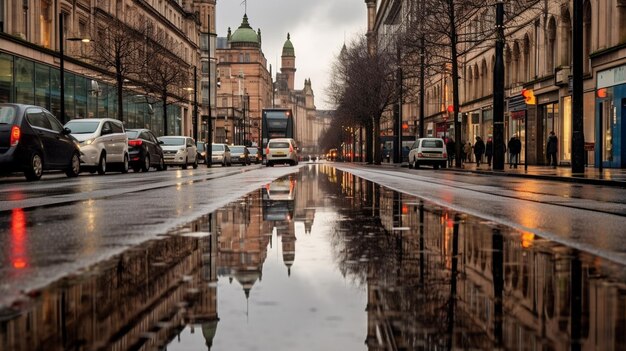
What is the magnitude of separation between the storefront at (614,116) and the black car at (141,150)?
1843 centimetres

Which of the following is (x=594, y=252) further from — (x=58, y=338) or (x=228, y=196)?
(x=228, y=196)

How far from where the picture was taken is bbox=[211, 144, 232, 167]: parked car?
56128 millimetres

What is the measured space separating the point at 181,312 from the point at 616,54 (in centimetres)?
3129

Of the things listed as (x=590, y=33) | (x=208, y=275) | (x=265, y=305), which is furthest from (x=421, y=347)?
(x=590, y=33)

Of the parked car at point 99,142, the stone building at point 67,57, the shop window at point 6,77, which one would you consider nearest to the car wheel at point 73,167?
the parked car at point 99,142

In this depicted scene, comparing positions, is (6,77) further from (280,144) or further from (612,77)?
(612,77)

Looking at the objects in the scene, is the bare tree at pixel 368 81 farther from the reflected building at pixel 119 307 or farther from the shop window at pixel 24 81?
the reflected building at pixel 119 307

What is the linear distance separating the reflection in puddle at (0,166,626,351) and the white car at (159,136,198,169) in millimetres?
33234

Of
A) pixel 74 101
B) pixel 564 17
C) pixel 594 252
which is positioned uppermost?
pixel 564 17

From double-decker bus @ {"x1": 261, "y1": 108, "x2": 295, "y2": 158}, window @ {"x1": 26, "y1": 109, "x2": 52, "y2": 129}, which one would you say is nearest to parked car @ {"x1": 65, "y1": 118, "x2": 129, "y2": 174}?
window @ {"x1": 26, "y1": 109, "x2": 52, "y2": 129}

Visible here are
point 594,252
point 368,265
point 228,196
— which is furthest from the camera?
point 228,196

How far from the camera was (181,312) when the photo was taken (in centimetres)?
347

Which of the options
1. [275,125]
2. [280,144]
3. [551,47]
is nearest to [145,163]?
[280,144]

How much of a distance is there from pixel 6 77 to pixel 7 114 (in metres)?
19.6
